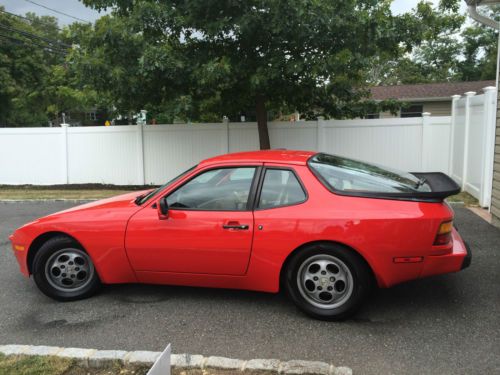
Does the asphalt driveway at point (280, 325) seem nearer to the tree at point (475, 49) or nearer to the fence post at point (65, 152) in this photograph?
the fence post at point (65, 152)

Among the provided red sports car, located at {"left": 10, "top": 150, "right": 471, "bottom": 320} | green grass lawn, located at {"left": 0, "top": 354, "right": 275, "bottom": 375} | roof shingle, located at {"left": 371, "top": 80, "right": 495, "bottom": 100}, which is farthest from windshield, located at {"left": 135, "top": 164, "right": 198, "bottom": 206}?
roof shingle, located at {"left": 371, "top": 80, "right": 495, "bottom": 100}

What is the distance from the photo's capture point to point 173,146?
14.1 meters

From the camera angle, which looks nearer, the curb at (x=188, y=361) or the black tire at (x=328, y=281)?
the curb at (x=188, y=361)

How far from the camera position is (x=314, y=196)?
3.96 meters

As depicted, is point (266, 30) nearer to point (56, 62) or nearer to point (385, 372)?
point (385, 372)

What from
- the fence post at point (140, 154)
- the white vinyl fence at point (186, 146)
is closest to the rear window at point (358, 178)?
the white vinyl fence at point (186, 146)

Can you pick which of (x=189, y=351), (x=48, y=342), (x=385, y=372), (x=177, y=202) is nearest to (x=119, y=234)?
(x=177, y=202)

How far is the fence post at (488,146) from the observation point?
825cm

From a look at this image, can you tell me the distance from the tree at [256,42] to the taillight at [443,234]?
6.60 metres

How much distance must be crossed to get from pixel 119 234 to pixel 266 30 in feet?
23.8

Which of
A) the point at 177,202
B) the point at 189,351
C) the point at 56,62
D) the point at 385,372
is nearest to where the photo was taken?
the point at 385,372

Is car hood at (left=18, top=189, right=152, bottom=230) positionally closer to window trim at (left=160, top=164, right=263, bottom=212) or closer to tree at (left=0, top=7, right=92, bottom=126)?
window trim at (left=160, top=164, right=263, bottom=212)

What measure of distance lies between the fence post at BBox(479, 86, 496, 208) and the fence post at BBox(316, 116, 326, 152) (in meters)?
5.07

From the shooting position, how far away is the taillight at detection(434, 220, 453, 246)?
3746 mm
